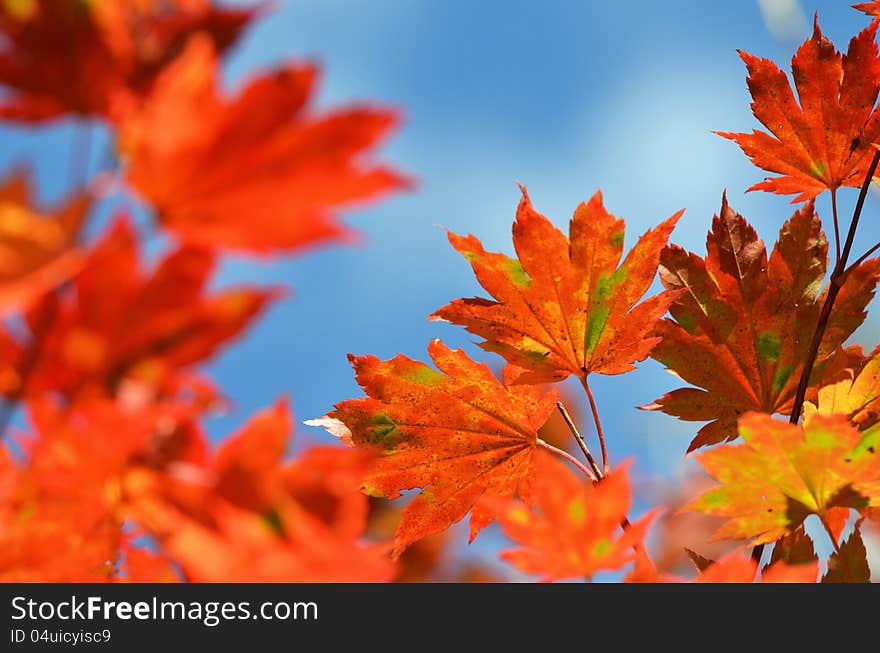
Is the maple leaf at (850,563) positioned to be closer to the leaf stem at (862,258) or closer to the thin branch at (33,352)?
the leaf stem at (862,258)

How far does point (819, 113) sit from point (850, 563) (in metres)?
0.46

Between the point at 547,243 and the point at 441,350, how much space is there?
0.14 m

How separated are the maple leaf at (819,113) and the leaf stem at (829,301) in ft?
0.17

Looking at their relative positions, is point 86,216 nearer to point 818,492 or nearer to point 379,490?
point 379,490

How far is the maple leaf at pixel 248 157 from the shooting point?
0.36m

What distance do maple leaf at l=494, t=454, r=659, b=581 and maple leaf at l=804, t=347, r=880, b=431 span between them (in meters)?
0.33

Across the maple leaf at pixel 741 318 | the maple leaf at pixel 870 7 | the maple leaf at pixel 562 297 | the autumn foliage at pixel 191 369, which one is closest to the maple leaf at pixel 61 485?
the autumn foliage at pixel 191 369

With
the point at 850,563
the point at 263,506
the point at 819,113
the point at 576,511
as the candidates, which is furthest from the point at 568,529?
the point at 819,113

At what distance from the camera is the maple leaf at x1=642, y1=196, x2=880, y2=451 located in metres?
0.79

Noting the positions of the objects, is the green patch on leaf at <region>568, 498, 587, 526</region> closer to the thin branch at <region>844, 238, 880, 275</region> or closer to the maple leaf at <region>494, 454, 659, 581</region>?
the maple leaf at <region>494, 454, 659, 581</region>

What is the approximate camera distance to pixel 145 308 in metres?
0.37

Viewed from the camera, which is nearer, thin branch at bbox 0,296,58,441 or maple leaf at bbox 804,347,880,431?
thin branch at bbox 0,296,58,441

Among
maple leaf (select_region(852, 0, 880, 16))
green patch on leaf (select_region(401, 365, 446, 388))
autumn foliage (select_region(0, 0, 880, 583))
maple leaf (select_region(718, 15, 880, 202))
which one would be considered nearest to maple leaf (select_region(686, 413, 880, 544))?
autumn foliage (select_region(0, 0, 880, 583))

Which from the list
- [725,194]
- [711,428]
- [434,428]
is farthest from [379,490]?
[725,194]
